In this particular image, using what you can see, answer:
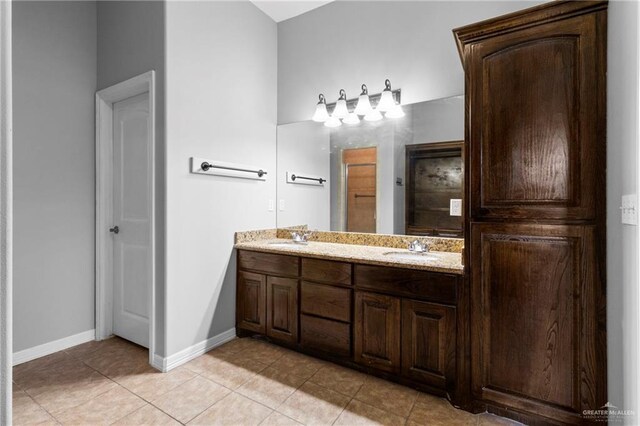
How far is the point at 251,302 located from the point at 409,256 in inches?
53.7

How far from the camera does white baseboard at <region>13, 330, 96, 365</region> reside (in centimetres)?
233

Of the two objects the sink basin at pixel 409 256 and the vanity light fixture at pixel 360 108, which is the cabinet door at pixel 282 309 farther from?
the vanity light fixture at pixel 360 108

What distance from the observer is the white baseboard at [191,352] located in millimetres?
2232

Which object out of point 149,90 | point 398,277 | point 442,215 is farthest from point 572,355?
point 149,90

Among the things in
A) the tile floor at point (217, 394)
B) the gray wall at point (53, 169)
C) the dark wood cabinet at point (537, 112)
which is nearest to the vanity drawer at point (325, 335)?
the tile floor at point (217, 394)

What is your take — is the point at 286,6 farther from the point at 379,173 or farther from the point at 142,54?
the point at 379,173

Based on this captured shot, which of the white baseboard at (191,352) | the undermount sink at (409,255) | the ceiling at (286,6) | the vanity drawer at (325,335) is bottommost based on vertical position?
the white baseboard at (191,352)

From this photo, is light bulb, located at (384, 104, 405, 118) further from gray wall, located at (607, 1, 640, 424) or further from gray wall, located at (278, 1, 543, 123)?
gray wall, located at (607, 1, 640, 424)

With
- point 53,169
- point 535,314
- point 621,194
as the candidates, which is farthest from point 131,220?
point 621,194

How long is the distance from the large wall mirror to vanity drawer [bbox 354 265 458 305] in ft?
1.98

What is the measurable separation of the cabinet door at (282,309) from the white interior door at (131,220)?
963mm

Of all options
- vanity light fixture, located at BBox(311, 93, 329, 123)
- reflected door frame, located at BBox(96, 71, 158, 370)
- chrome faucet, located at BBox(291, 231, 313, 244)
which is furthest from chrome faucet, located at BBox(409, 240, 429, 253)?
reflected door frame, located at BBox(96, 71, 158, 370)

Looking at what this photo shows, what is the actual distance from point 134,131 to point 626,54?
119 inches

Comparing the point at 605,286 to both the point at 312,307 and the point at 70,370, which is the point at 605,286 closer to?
the point at 312,307
